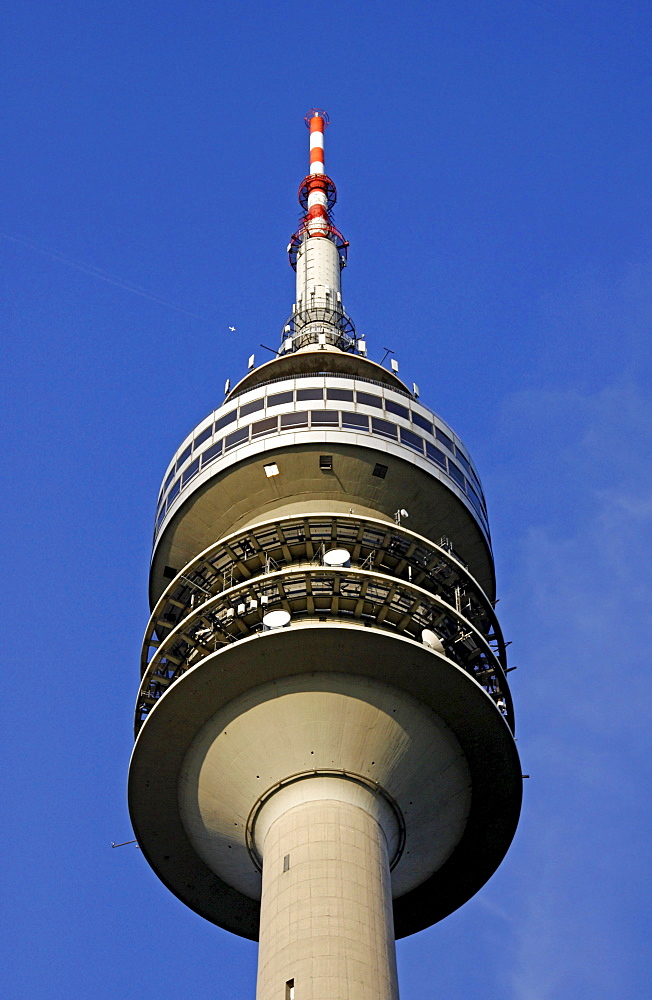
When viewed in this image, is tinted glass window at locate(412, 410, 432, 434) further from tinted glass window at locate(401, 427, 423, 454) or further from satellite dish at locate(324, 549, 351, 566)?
satellite dish at locate(324, 549, 351, 566)

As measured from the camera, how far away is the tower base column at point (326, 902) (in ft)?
82.1

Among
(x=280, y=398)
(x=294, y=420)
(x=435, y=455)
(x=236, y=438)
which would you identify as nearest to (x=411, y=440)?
(x=435, y=455)

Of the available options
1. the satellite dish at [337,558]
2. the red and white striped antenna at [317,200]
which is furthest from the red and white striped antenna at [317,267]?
the satellite dish at [337,558]

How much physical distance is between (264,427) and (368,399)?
3078mm

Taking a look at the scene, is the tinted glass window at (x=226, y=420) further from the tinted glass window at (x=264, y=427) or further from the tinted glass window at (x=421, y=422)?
the tinted glass window at (x=421, y=422)

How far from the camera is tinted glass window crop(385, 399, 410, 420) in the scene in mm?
35938

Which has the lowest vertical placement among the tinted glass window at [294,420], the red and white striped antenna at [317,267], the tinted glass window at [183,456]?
the tinted glass window at [294,420]

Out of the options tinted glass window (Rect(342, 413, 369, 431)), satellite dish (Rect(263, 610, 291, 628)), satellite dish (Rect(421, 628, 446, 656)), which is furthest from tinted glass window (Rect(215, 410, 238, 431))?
satellite dish (Rect(421, 628, 446, 656))

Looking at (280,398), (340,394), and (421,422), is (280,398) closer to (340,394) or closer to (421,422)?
(340,394)

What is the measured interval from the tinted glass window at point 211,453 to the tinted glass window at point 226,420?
73 centimetres

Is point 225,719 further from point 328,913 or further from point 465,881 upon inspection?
point 465,881

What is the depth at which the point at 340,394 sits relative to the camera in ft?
117

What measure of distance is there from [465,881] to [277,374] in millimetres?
16071

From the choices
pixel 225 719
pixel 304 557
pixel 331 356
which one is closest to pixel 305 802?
pixel 225 719
